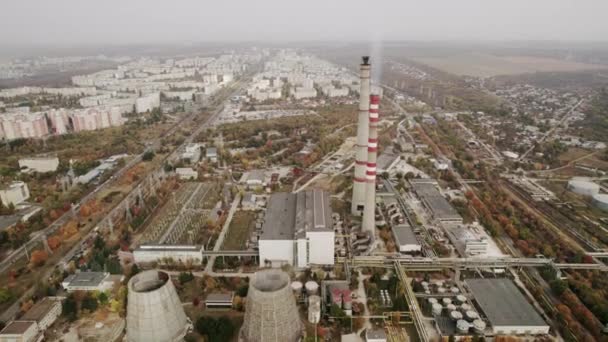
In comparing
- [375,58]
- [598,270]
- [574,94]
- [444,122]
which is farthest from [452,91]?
[598,270]

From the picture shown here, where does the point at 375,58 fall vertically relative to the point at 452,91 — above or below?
above

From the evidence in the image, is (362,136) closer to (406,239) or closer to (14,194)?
Result: (406,239)

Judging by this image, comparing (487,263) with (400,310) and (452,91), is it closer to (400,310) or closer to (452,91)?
(400,310)

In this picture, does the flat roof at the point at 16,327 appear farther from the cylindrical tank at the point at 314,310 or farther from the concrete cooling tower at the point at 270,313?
the cylindrical tank at the point at 314,310

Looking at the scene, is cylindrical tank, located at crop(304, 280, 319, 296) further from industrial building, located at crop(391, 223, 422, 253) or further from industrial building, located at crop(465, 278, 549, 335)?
industrial building, located at crop(465, 278, 549, 335)

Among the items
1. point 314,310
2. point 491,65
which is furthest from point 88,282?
point 491,65

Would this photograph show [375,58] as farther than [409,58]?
No
